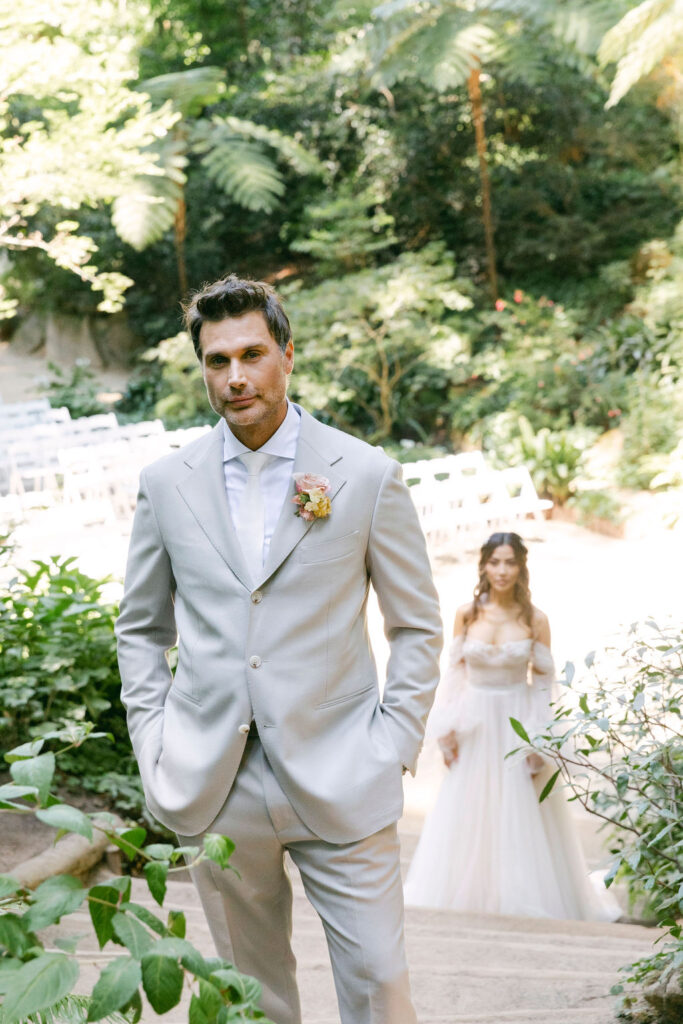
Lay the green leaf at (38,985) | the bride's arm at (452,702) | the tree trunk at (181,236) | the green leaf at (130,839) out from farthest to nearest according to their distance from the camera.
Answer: the tree trunk at (181,236) < the bride's arm at (452,702) < the green leaf at (130,839) < the green leaf at (38,985)

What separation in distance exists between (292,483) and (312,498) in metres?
0.07

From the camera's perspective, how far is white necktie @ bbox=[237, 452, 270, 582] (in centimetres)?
187

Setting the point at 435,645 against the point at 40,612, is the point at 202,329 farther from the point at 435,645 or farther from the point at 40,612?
the point at 40,612

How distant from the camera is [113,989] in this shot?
875 mm

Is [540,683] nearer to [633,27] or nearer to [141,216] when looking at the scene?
[633,27]

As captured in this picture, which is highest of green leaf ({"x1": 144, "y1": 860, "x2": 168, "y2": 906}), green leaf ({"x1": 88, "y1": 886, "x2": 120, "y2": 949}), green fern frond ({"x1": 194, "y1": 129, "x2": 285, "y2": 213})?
green fern frond ({"x1": 194, "y1": 129, "x2": 285, "y2": 213})

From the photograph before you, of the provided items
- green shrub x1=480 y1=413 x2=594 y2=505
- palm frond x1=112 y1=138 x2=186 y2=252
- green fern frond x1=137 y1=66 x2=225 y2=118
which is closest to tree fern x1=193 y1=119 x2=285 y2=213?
green fern frond x1=137 y1=66 x2=225 y2=118

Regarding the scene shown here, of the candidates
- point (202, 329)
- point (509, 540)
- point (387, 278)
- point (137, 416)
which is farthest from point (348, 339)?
point (202, 329)

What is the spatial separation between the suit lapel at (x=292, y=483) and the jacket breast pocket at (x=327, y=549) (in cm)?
2

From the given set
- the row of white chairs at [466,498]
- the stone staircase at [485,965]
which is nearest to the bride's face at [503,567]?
the stone staircase at [485,965]

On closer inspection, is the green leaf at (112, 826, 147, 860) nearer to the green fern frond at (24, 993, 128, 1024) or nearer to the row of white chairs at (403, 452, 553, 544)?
the green fern frond at (24, 993, 128, 1024)

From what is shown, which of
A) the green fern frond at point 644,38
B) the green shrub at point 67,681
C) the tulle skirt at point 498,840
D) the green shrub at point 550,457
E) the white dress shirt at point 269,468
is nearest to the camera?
the white dress shirt at point 269,468

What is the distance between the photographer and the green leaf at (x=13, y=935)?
3.08 feet

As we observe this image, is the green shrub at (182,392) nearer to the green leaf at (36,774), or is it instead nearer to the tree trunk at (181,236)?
the tree trunk at (181,236)
